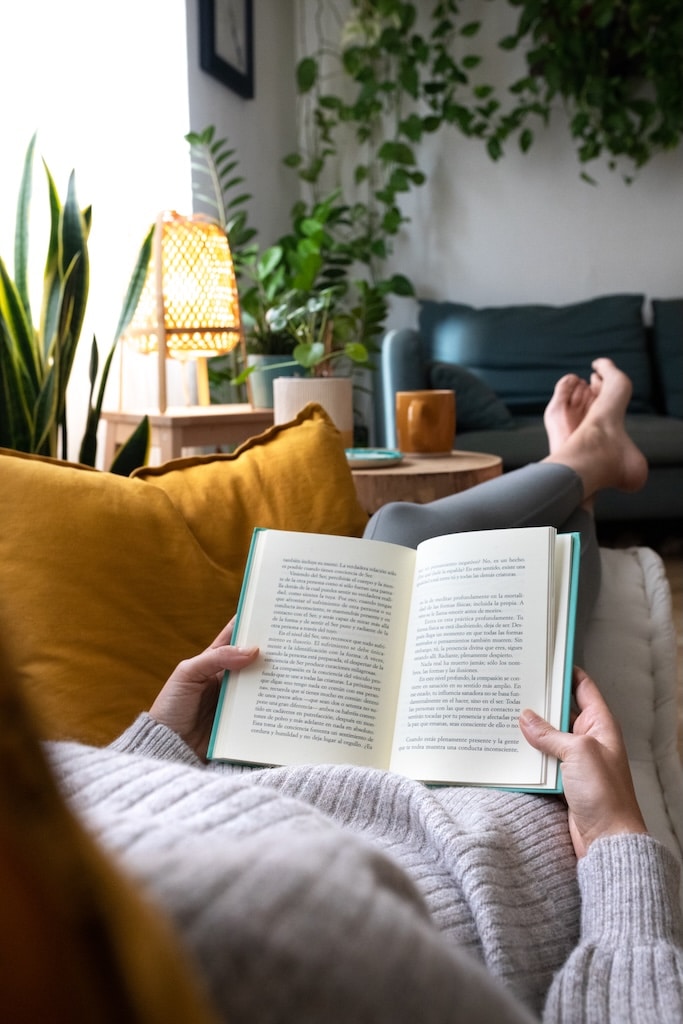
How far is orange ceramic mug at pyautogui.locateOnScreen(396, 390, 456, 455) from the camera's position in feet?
5.88

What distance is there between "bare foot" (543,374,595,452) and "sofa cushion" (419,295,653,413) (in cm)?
166

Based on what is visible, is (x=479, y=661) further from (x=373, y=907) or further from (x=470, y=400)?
(x=470, y=400)

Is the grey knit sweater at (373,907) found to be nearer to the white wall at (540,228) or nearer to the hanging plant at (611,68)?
the hanging plant at (611,68)

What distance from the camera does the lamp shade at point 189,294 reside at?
2232 millimetres

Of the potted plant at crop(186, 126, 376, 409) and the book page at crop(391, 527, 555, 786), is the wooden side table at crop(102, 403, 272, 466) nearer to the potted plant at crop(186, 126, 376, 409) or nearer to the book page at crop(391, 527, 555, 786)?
the potted plant at crop(186, 126, 376, 409)

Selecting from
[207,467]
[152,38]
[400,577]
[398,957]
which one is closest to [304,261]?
[152,38]

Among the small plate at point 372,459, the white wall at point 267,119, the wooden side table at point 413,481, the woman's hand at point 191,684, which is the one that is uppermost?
the white wall at point 267,119

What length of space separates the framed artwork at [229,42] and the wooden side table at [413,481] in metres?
1.94

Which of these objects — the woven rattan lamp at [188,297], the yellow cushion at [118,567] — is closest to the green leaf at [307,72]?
the woven rattan lamp at [188,297]

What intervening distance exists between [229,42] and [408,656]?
9.58ft

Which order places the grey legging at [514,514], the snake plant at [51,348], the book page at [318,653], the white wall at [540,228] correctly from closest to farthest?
the book page at [318,653] → the grey legging at [514,514] → the snake plant at [51,348] → the white wall at [540,228]

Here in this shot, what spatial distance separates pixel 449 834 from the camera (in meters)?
0.68

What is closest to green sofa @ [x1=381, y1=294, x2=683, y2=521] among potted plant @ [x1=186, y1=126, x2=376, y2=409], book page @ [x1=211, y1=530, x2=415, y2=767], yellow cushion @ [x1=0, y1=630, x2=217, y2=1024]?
potted plant @ [x1=186, y1=126, x2=376, y2=409]

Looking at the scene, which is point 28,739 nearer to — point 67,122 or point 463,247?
point 67,122
